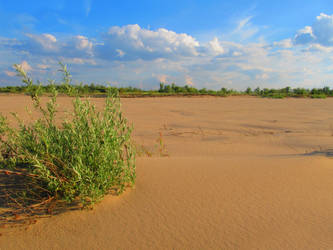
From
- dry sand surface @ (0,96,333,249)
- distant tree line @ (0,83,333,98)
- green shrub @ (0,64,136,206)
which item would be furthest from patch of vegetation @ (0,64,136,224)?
distant tree line @ (0,83,333,98)

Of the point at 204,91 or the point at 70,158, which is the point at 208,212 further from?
the point at 204,91

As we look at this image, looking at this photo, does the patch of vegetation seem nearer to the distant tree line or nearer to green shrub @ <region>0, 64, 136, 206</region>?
green shrub @ <region>0, 64, 136, 206</region>

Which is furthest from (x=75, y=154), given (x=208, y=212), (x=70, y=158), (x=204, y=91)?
(x=204, y=91)

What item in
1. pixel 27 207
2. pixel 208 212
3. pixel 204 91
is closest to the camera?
pixel 27 207

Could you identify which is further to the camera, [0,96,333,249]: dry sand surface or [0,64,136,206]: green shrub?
[0,64,136,206]: green shrub

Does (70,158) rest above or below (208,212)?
above

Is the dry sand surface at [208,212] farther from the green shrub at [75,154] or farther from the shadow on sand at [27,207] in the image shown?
the green shrub at [75,154]

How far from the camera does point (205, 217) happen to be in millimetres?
1754

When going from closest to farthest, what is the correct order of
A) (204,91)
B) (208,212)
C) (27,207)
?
(27,207), (208,212), (204,91)

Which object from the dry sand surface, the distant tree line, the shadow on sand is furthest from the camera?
the distant tree line

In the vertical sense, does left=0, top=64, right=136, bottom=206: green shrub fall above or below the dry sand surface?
above

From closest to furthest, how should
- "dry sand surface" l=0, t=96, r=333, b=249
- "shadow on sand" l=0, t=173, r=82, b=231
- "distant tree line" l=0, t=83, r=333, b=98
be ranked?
"dry sand surface" l=0, t=96, r=333, b=249, "shadow on sand" l=0, t=173, r=82, b=231, "distant tree line" l=0, t=83, r=333, b=98

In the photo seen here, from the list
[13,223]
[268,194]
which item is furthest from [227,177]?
[13,223]

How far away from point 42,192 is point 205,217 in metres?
1.35
